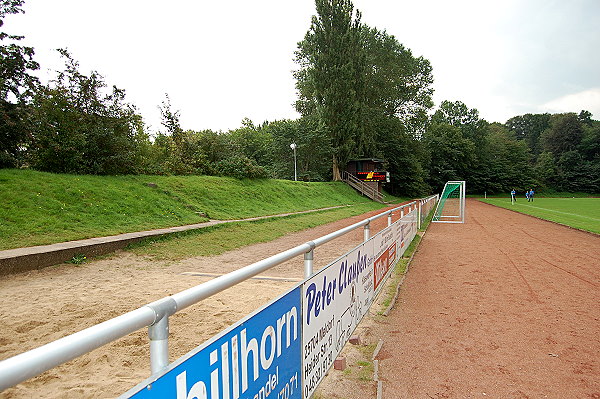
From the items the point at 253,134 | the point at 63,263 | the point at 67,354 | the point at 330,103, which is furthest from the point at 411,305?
the point at 253,134

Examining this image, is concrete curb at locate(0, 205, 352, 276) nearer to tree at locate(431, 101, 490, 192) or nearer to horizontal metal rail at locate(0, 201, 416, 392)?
horizontal metal rail at locate(0, 201, 416, 392)

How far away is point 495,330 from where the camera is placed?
15.7ft

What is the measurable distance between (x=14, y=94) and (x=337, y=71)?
105ft

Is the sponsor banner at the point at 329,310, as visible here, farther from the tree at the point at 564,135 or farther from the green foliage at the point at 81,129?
the tree at the point at 564,135

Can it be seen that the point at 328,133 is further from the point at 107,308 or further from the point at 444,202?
the point at 107,308

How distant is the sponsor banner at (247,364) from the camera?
4.38 ft

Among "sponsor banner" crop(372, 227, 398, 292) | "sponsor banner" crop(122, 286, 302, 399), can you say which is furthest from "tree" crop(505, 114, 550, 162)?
"sponsor banner" crop(122, 286, 302, 399)

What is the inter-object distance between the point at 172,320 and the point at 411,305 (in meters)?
3.61

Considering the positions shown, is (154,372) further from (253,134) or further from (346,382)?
(253,134)

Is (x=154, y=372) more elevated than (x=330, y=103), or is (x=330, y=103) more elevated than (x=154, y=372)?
(x=330, y=103)

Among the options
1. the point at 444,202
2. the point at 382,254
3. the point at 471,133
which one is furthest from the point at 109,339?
the point at 471,133

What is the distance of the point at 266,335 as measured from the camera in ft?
6.55

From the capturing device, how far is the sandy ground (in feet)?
11.5

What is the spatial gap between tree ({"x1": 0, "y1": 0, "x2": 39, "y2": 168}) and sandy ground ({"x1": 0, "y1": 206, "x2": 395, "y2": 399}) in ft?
24.9
